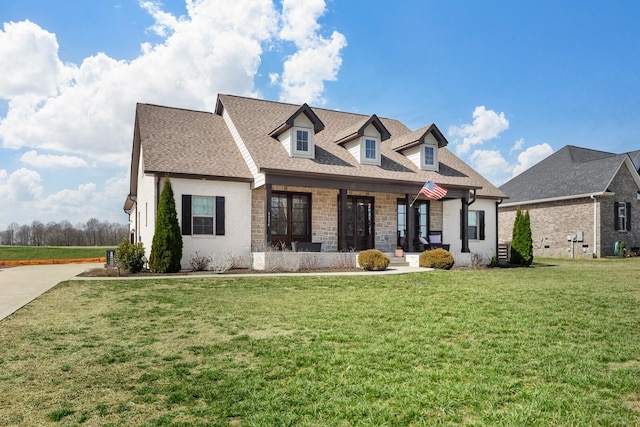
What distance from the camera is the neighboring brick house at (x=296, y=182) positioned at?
16.0 metres

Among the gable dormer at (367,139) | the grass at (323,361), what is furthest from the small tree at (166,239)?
the gable dormer at (367,139)

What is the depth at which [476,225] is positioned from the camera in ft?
69.7

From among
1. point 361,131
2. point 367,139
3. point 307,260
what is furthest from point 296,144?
point 307,260

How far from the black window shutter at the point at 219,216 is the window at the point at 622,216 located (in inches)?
941

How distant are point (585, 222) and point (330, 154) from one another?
1757 centimetres

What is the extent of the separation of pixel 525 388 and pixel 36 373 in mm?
4685

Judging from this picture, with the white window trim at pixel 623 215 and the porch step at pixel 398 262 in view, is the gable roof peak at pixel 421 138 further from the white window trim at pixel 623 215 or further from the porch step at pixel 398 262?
the white window trim at pixel 623 215

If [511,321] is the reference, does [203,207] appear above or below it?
above

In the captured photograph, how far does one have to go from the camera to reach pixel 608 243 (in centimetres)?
2595

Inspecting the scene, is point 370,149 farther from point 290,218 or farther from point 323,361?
point 323,361

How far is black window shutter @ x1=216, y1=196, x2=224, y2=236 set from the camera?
A: 16047mm

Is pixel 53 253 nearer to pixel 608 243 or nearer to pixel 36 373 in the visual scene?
pixel 36 373

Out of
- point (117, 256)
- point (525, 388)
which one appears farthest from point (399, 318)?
point (117, 256)

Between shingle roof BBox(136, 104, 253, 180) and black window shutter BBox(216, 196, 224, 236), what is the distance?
96 centimetres
